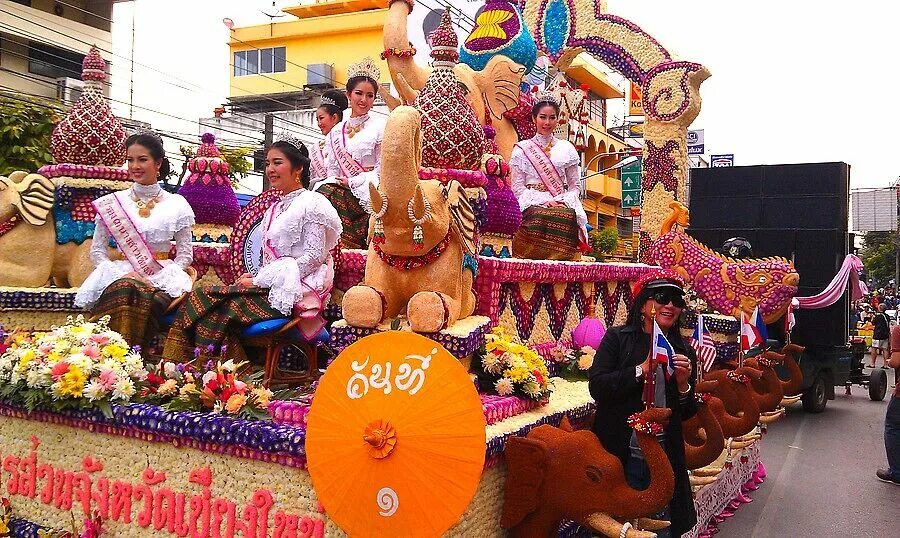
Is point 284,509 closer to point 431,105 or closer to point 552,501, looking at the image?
point 552,501

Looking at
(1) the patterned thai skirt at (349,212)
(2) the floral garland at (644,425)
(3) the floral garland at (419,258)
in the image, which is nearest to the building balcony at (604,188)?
(1) the patterned thai skirt at (349,212)

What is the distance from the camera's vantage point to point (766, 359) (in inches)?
233

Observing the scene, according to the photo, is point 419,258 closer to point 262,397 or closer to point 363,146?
point 262,397

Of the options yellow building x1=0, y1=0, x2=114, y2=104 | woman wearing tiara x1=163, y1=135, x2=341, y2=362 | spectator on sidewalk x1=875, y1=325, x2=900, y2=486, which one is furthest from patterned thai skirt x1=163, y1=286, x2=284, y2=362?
yellow building x1=0, y1=0, x2=114, y2=104

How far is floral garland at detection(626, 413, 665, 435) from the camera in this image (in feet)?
11.2

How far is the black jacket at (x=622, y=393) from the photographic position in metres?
3.70

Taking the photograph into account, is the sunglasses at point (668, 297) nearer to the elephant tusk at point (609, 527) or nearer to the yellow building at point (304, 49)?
the elephant tusk at point (609, 527)

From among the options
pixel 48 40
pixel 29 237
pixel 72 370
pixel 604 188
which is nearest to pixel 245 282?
pixel 72 370

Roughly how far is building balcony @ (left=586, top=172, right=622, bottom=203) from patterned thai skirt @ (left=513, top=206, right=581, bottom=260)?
75.4 ft

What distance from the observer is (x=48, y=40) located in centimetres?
2042

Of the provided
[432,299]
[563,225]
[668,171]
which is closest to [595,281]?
[563,225]

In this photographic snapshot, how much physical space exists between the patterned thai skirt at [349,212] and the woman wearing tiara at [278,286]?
3.29ft

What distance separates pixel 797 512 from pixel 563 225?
9.76 feet

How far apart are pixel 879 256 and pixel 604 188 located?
1587cm
